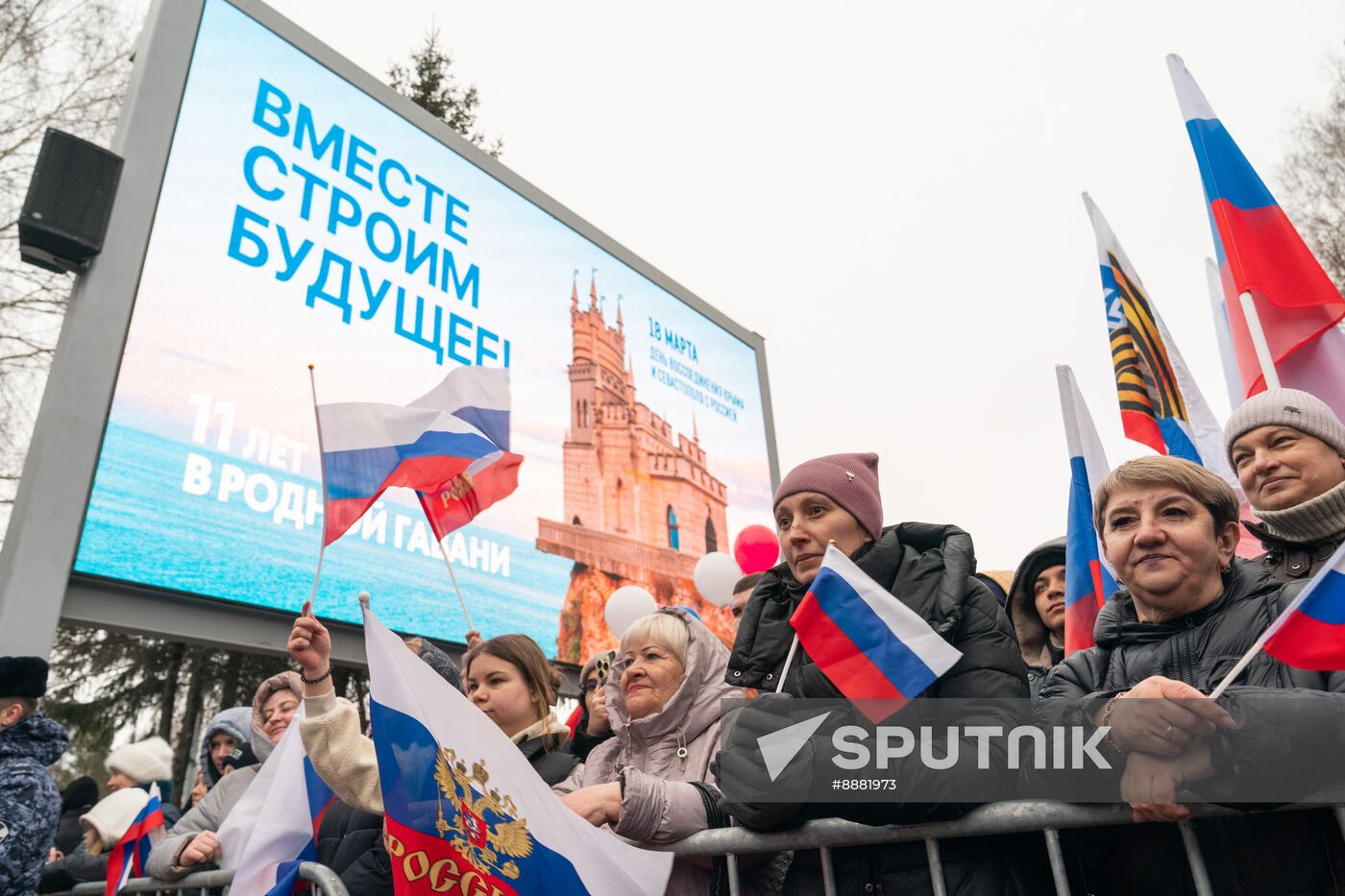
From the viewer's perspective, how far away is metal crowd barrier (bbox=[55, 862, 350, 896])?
8.43 ft

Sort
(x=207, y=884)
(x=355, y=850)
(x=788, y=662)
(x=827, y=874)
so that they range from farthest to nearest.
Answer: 1. (x=207, y=884)
2. (x=355, y=850)
3. (x=788, y=662)
4. (x=827, y=874)

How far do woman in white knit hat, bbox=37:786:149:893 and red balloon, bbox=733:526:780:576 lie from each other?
3735mm

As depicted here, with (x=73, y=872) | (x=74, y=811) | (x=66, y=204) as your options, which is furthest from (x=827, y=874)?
(x=66, y=204)

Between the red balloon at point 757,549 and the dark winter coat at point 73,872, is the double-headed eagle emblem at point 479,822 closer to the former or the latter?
the dark winter coat at point 73,872

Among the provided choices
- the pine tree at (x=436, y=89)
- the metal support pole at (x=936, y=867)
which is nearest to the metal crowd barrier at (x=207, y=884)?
the metal support pole at (x=936, y=867)

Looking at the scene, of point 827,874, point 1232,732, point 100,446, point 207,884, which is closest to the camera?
point 1232,732

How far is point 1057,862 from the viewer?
5.29ft

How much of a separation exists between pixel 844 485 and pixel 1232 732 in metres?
1.08

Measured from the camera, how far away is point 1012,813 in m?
1.67

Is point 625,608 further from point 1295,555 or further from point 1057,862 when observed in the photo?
point 1057,862

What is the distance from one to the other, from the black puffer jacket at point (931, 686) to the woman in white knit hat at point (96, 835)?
12.0 ft

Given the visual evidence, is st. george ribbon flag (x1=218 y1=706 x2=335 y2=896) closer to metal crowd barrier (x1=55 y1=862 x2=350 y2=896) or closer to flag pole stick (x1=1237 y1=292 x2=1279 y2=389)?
metal crowd barrier (x1=55 y1=862 x2=350 y2=896)

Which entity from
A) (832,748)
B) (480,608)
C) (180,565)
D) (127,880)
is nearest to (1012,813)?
(832,748)

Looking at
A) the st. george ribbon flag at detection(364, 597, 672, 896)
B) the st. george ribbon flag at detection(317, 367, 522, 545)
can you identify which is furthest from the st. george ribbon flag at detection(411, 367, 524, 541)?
the st. george ribbon flag at detection(364, 597, 672, 896)
